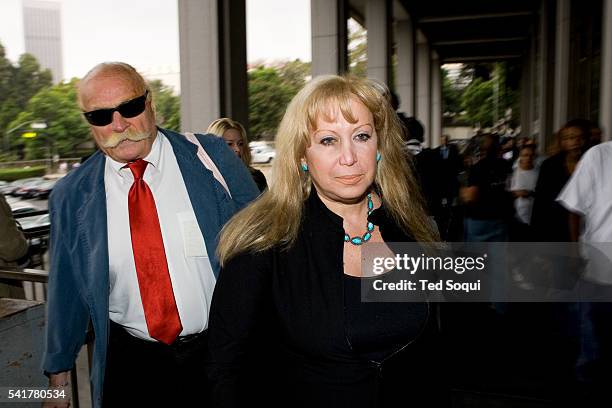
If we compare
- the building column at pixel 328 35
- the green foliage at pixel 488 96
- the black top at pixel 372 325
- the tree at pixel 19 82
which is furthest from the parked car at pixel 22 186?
the green foliage at pixel 488 96

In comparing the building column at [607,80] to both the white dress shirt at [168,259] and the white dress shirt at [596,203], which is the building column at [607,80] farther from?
the white dress shirt at [168,259]

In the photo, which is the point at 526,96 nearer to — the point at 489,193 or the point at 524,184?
the point at 524,184

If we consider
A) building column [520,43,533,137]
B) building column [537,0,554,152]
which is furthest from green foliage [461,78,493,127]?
building column [537,0,554,152]

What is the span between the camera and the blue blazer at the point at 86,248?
2135 mm

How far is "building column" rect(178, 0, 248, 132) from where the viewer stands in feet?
21.7

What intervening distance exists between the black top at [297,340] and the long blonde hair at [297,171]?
0.06m

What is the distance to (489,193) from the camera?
6082 mm

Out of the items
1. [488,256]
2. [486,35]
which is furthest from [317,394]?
[486,35]

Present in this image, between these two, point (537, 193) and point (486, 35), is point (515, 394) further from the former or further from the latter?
point (486, 35)

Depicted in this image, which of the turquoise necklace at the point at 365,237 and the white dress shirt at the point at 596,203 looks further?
the white dress shirt at the point at 596,203

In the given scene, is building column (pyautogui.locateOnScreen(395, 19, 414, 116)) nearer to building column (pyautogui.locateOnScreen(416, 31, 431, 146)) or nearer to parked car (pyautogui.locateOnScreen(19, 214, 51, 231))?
building column (pyautogui.locateOnScreen(416, 31, 431, 146))

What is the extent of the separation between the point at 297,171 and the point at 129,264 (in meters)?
0.83

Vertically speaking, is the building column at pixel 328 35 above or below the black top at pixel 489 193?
above

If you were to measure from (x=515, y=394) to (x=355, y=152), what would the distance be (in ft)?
10.5
